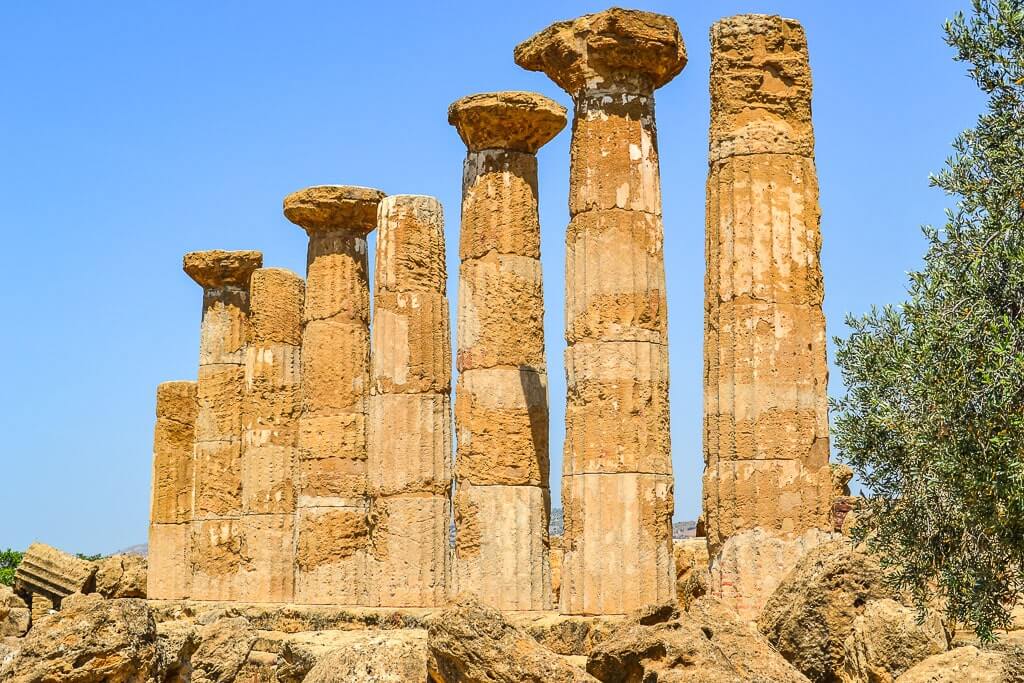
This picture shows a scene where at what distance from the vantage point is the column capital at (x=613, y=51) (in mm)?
17125

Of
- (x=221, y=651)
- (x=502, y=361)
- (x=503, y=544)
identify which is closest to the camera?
(x=221, y=651)

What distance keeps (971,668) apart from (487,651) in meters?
3.47

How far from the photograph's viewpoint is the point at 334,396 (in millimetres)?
24359

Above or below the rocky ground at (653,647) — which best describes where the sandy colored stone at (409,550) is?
above

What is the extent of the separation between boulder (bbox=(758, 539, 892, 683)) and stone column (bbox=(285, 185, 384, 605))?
9907 mm

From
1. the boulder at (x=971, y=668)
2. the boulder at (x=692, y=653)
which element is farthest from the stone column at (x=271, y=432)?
the boulder at (x=971, y=668)

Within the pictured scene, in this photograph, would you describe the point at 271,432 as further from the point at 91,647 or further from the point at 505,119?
the point at 91,647

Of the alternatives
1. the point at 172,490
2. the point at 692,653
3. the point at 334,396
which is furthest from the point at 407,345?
the point at 692,653

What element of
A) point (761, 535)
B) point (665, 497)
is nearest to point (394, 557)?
point (665, 497)

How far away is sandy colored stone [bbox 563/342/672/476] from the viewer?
55.1 feet

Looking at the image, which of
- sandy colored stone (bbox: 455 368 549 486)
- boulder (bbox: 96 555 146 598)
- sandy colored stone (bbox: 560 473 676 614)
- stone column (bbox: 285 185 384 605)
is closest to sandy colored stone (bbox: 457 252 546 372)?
sandy colored stone (bbox: 455 368 549 486)

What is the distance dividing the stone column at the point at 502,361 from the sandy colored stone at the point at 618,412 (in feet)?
7.80

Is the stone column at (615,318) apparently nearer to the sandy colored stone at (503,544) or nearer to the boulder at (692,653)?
the sandy colored stone at (503,544)

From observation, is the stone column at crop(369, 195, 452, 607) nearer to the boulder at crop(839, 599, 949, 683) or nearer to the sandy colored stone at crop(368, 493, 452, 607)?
the sandy colored stone at crop(368, 493, 452, 607)
